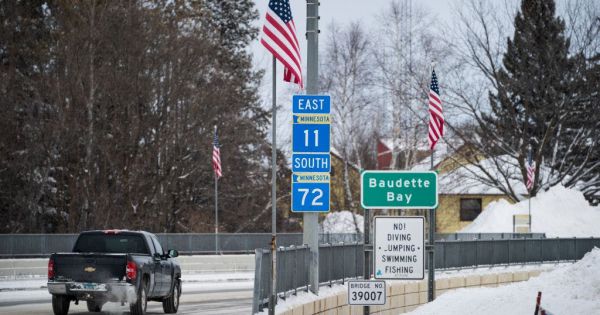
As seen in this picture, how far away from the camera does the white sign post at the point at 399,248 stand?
59.4ft

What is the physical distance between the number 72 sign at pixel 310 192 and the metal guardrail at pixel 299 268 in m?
Result: 0.77

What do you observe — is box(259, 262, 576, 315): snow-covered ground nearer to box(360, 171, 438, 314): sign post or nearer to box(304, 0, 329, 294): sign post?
box(304, 0, 329, 294): sign post

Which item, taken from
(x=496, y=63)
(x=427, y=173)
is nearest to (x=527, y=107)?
(x=496, y=63)

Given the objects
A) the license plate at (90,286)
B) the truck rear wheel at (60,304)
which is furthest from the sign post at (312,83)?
the truck rear wheel at (60,304)

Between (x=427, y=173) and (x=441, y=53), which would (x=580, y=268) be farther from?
(x=441, y=53)

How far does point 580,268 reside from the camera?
80.8 ft

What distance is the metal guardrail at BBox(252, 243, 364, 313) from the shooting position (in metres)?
17.0

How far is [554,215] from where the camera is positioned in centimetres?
6162

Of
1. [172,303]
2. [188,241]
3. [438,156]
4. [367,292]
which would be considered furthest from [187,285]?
[438,156]

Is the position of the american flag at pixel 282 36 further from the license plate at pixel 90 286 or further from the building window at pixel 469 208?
the building window at pixel 469 208

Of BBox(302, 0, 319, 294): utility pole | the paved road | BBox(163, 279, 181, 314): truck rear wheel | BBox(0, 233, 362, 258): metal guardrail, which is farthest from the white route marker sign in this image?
BBox(0, 233, 362, 258): metal guardrail

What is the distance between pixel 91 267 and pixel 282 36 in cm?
588

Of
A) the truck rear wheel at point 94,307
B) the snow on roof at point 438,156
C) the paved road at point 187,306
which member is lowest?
the paved road at point 187,306

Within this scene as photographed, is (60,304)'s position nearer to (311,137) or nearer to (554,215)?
(311,137)
